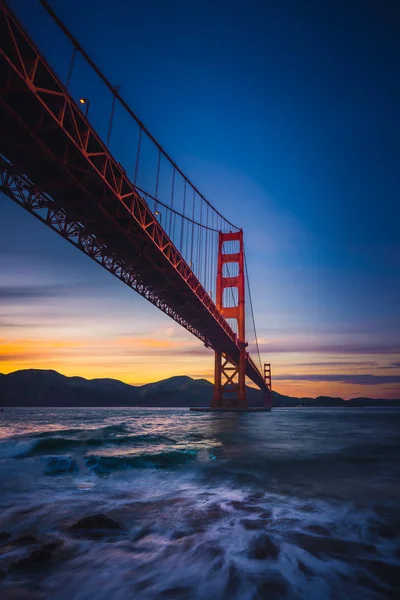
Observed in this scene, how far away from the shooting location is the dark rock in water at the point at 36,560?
2.37 m

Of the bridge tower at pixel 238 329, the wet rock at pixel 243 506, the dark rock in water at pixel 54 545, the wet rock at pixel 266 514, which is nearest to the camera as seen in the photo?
the dark rock in water at pixel 54 545

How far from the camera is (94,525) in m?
3.24

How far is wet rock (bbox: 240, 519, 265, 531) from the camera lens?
3.28 meters

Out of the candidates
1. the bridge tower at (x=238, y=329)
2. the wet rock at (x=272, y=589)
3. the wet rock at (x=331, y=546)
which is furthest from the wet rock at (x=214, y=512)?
the bridge tower at (x=238, y=329)

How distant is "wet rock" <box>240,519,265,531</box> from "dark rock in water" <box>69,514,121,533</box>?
1.32m

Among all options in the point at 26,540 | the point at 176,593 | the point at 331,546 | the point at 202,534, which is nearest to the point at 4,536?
the point at 26,540

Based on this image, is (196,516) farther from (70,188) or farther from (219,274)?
(219,274)

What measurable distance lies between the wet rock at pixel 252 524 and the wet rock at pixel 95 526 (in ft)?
4.31

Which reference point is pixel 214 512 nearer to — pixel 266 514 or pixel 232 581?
pixel 266 514

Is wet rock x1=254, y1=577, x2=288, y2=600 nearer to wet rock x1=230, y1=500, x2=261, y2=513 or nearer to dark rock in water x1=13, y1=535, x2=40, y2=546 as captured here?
wet rock x1=230, y1=500, x2=261, y2=513

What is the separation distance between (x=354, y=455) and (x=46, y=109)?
42.8ft

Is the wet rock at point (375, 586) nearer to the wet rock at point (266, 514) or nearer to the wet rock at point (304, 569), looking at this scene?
the wet rock at point (304, 569)

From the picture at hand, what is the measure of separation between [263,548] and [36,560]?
73.4 inches

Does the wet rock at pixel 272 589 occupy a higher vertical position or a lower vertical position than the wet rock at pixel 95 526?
higher
